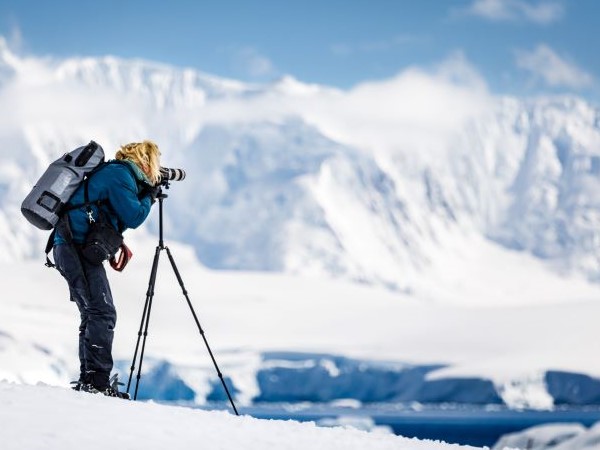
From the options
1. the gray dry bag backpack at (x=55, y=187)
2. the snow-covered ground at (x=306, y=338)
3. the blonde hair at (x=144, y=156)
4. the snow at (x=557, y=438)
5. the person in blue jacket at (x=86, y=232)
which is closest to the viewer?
the gray dry bag backpack at (x=55, y=187)

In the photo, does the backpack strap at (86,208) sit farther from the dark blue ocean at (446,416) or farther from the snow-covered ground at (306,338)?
the snow-covered ground at (306,338)

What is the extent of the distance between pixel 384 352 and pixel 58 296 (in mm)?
59806

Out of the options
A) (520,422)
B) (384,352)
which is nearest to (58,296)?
(384,352)

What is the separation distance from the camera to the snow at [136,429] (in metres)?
6.63

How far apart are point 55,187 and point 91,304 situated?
0.91 metres

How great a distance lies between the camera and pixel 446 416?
122 metres

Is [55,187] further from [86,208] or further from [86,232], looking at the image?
[86,232]

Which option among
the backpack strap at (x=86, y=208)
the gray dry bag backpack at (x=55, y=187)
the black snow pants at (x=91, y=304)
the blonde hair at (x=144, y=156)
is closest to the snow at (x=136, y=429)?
the black snow pants at (x=91, y=304)

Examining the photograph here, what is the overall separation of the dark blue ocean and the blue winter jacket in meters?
73.2

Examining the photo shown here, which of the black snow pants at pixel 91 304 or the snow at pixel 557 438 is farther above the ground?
the snow at pixel 557 438

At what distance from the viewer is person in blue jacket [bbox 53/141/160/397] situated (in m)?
7.97

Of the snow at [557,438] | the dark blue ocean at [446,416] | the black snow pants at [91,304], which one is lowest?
the black snow pants at [91,304]

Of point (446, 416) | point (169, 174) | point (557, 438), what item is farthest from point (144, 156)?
point (446, 416)

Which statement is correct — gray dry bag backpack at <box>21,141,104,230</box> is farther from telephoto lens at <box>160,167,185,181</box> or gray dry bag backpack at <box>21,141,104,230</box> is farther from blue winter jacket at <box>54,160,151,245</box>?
telephoto lens at <box>160,167,185,181</box>
